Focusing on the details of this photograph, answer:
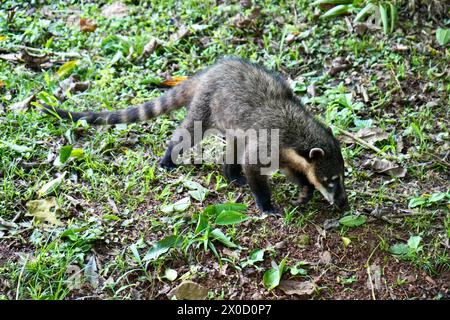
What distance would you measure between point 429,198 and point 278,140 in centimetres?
156

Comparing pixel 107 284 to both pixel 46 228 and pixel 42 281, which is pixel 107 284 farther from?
pixel 46 228

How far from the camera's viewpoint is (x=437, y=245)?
16.9 ft

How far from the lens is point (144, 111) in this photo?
6.55 meters

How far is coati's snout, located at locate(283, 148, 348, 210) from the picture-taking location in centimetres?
556

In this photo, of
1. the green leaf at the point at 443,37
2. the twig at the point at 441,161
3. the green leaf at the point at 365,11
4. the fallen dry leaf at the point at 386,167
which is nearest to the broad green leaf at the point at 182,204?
the fallen dry leaf at the point at 386,167

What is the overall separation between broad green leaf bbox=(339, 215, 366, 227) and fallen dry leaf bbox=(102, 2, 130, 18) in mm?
4996

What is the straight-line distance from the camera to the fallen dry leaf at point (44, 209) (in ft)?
17.9

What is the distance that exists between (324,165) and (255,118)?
85 cm

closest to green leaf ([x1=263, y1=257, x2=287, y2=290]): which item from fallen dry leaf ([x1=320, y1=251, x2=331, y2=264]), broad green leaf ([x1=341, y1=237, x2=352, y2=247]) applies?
fallen dry leaf ([x1=320, y1=251, x2=331, y2=264])

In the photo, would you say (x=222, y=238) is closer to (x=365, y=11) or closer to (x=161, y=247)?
(x=161, y=247)

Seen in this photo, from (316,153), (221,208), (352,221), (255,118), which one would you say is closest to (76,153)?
(221,208)

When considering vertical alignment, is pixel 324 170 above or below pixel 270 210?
above

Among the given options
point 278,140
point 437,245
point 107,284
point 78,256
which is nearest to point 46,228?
point 78,256

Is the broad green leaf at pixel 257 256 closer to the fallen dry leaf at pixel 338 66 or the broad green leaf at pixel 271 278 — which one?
the broad green leaf at pixel 271 278
